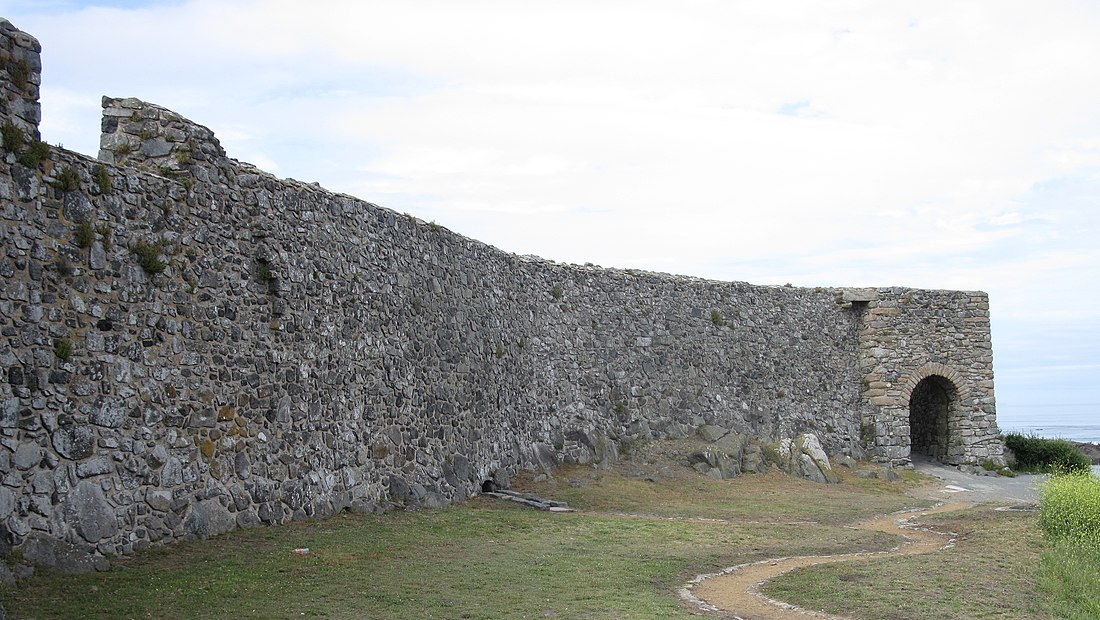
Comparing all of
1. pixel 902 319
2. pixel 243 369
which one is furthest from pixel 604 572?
pixel 902 319

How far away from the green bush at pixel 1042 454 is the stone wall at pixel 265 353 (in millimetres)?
9680

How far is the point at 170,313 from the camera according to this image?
11.9m

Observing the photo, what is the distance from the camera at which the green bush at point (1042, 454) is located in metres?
29.6

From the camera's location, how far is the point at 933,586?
36.1 feet

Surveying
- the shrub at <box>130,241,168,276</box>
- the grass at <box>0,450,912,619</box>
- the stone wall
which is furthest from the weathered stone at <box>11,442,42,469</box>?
the shrub at <box>130,241,168,276</box>

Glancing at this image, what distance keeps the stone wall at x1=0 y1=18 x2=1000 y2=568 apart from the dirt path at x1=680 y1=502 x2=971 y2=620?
5.72 metres

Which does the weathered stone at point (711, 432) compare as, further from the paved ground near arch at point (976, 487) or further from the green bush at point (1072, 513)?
the green bush at point (1072, 513)

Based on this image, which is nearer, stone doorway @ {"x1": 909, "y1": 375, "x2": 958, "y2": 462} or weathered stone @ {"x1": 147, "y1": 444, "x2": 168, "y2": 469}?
weathered stone @ {"x1": 147, "y1": 444, "x2": 168, "y2": 469}

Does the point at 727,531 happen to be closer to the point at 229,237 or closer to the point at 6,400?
the point at 229,237

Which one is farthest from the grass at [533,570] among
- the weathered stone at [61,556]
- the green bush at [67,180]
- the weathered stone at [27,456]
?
the green bush at [67,180]

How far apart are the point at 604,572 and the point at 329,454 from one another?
4.83 meters

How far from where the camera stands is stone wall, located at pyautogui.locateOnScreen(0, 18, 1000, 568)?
1023 centimetres

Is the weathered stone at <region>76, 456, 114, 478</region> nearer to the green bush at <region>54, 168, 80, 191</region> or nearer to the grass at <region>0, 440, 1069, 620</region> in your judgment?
the grass at <region>0, 440, 1069, 620</region>

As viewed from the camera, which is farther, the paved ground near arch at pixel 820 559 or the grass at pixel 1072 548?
the grass at pixel 1072 548
